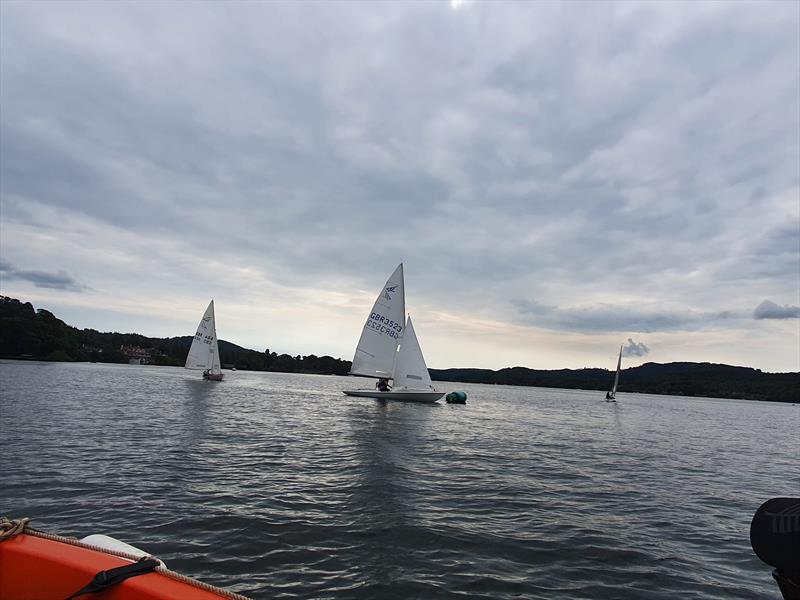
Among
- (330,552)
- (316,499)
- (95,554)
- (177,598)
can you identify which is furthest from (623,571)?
(95,554)

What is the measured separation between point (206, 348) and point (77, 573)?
75.5m

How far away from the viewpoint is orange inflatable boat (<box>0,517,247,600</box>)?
14.4ft

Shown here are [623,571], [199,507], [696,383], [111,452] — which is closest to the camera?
[623,571]

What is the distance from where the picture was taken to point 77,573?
4.71m

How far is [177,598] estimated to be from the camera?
4277mm

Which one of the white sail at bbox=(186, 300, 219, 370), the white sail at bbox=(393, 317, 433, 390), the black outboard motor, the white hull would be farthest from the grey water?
the white sail at bbox=(186, 300, 219, 370)

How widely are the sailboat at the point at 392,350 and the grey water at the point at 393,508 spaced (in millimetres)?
23105

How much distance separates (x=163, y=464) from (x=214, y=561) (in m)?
9.39

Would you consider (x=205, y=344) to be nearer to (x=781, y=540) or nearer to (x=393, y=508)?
(x=393, y=508)

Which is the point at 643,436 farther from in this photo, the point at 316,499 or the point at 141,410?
the point at 141,410

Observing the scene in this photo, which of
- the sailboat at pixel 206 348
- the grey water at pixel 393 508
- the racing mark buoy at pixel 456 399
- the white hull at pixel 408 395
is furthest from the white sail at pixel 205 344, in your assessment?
the grey water at pixel 393 508

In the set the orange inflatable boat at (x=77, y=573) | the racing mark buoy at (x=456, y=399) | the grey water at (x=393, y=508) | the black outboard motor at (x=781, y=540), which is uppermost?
the black outboard motor at (x=781, y=540)

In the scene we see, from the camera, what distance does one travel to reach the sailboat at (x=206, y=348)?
7156 cm

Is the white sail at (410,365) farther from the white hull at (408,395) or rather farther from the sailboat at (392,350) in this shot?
the white hull at (408,395)
